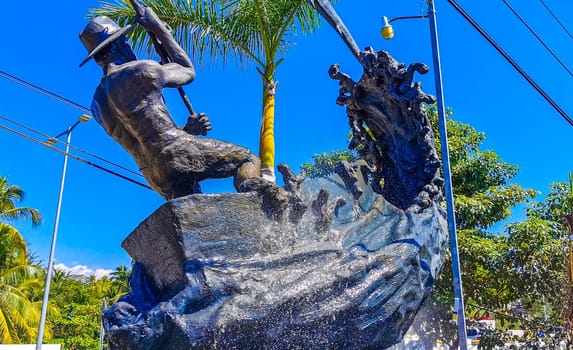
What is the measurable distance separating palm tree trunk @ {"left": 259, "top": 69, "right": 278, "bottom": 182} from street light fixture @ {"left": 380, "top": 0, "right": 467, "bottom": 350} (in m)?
2.06

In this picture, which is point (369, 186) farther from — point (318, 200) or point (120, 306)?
point (120, 306)

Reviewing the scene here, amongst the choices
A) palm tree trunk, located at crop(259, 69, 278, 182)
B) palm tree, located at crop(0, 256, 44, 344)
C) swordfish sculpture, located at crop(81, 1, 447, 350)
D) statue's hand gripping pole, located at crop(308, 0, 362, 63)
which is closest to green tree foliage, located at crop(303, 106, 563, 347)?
palm tree trunk, located at crop(259, 69, 278, 182)

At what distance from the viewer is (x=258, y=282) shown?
11.3 feet

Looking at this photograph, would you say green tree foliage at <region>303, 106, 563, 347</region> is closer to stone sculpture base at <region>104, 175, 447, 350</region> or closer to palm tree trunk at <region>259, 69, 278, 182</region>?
palm tree trunk at <region>259, 69, 278, 182</region>

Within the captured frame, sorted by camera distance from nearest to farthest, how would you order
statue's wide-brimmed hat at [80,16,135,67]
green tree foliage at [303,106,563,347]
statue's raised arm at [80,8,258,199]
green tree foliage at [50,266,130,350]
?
statue's raised arm at [80,8,258,199]
statue's wide-brimmed hat at [80,16,135,67]
green tree foliage at [303,106,563,347]
green tree foliage at [50,266,130,350]

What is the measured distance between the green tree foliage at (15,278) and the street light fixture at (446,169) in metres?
16.0

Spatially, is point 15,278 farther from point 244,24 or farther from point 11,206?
point 244,24

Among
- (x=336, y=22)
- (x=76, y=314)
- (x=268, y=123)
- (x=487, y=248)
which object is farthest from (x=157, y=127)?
(x=76, y=314)

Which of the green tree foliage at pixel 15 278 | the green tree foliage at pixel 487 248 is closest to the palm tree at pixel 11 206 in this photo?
the green tree foliage at pixel 15 278

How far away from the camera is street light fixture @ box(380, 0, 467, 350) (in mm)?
7355

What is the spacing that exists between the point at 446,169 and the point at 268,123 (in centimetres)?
294

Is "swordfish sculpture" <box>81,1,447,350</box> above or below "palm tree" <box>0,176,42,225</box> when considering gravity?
below

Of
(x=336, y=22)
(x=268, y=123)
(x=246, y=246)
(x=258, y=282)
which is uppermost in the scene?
(x=268, y=123)

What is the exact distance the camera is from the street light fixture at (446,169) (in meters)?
7.36
